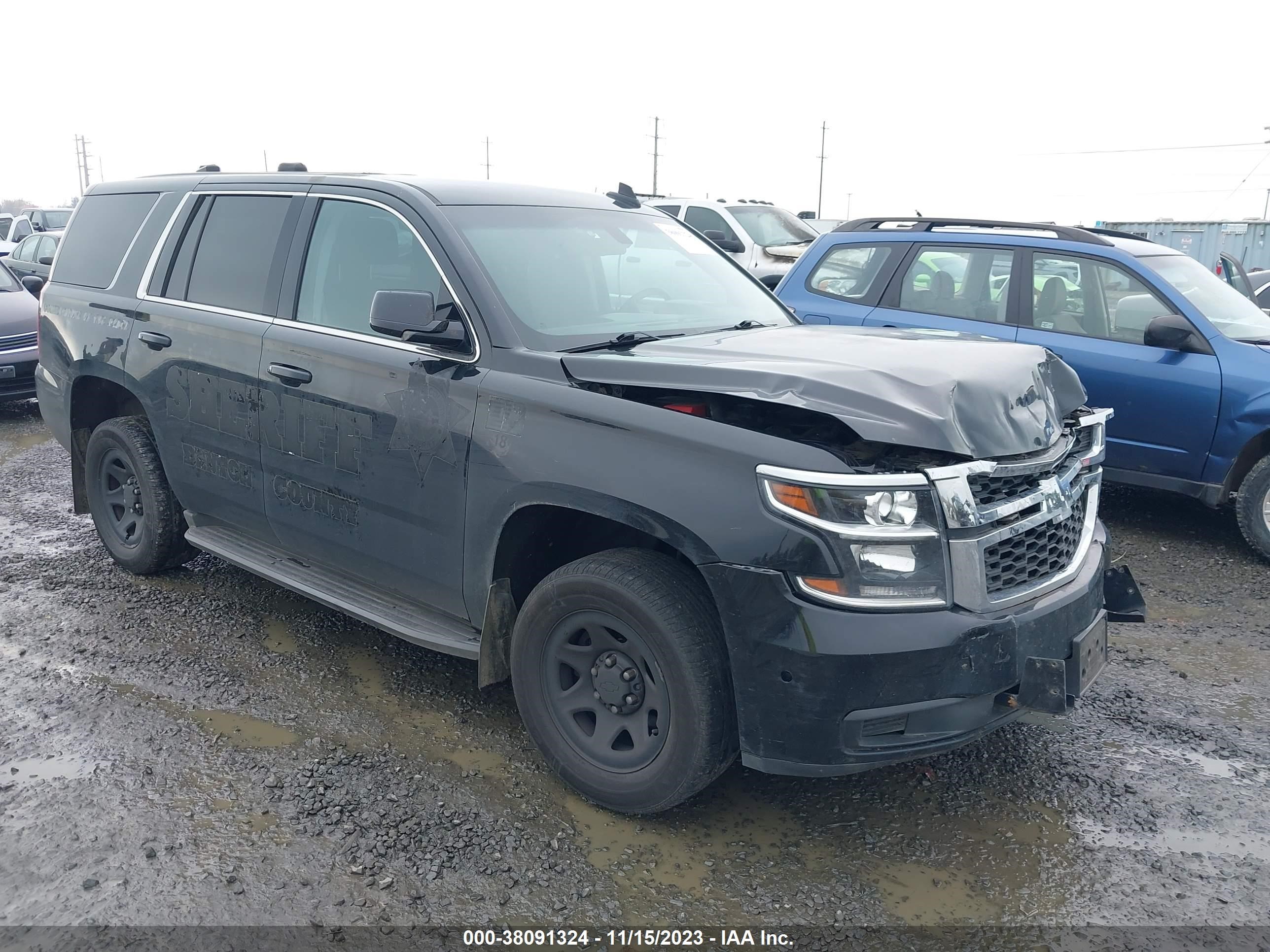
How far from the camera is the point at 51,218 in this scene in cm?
2559

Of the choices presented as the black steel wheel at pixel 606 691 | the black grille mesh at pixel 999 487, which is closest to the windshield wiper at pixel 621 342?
the black steel wheel at pixel 606 691

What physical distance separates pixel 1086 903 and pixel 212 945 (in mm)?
2363

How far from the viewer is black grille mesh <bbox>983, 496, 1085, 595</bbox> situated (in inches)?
111

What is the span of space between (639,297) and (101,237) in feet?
10.2

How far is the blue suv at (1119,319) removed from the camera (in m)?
5.77

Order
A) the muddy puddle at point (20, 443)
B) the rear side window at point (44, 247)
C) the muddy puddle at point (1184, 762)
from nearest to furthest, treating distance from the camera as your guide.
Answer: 1. the muddy puddle at point (1184, 762)
2. the muddy puddle at point (20, 443)
3. the rear side window at point (44, 247)

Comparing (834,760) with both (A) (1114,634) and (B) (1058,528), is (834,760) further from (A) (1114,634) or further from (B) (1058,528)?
(A) (1114,634)

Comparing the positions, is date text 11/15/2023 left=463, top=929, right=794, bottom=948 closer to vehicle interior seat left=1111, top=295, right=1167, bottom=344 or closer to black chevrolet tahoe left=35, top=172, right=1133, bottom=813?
black chevrolet tahoe left=35, top=172, right=1133, bottom=813

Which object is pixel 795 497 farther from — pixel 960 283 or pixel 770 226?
pixel 770 226

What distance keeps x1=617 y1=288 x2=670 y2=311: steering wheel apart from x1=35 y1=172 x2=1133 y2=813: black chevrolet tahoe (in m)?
0.03

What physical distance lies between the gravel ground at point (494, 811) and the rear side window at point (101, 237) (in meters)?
1.81

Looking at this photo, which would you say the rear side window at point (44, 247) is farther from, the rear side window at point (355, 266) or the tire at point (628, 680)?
the tire at point (628, 680)


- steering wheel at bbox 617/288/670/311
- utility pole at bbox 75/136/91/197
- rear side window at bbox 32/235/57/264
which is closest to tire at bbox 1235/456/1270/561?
steering wheel at bbox 617/288/670/311

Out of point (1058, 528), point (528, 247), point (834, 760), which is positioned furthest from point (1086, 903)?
point (528, 247)
